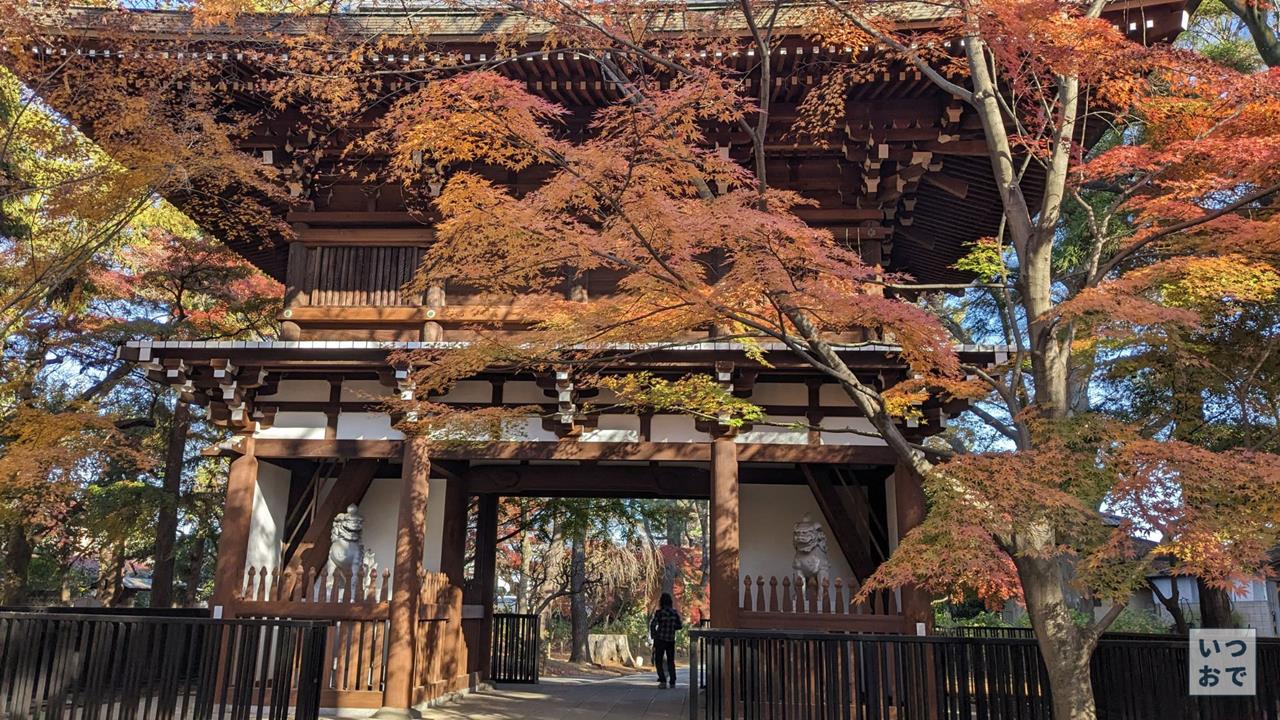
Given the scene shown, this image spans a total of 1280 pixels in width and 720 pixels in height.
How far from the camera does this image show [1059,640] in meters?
6.17

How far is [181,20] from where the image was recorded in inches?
378

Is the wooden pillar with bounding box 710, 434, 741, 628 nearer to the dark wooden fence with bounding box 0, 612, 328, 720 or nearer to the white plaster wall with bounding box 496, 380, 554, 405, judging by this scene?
the white plaster wall with bounding box 496, 380, 554, 405

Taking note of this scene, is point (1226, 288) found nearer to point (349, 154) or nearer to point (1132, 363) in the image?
point (1132, 363)

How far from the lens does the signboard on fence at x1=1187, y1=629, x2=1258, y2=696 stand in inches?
232

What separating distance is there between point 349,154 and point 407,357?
2657 millimetres

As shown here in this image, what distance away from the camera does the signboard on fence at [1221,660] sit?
232 inches

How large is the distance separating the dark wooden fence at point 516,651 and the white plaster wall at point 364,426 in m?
4.45

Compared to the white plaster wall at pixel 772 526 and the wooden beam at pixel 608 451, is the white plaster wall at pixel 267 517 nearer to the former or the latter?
the wooden beam at pixel 608 451

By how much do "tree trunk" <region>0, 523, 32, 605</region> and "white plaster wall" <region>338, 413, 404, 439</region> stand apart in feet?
26.3

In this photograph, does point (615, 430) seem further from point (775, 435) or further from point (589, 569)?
point (589, 569)

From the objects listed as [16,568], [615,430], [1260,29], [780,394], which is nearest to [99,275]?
[16,568]

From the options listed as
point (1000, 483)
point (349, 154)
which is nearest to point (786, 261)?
point (1000, 483)

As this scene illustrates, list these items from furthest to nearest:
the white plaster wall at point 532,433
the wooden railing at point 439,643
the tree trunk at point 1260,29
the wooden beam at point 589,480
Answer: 1. the wooden beam at point 589,480
2. the tree trunk at point 1260,29
3. the white plaster wall at point 532,433
4. the wooden railing at point 439,643

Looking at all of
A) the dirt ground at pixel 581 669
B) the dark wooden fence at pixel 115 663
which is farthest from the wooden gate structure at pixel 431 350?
the dirt ground at pixel 581 669
